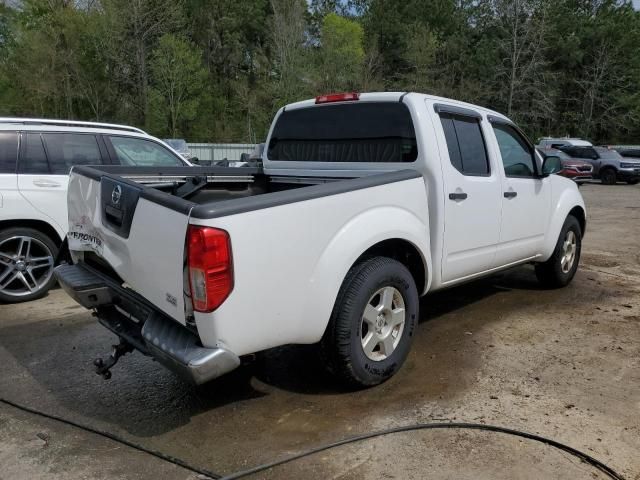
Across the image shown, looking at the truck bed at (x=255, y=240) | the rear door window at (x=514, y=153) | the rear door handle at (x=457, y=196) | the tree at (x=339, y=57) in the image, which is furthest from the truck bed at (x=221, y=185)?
the tree at (x=339, y=57)

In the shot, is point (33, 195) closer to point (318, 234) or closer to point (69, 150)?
point (69, 150)

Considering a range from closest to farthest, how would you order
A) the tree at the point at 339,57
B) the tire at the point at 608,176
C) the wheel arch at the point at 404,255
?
1. the wheel arch at the point at 404,255
2. the tire at the point at 608,176
3. the tree at the point at 339,57

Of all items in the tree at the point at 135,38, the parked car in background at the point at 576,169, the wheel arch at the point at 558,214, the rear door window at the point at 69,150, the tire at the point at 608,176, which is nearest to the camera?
the wheel arch at the point at 558,214

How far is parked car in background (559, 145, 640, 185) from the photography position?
74.2ft

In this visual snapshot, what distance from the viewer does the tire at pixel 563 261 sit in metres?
5.93

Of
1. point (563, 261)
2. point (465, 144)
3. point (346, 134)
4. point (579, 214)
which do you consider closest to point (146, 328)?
point (346, 134)

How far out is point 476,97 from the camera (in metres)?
45.7

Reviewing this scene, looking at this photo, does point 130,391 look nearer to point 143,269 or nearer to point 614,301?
point 143,269

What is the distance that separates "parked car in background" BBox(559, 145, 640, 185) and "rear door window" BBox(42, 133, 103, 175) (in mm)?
21903

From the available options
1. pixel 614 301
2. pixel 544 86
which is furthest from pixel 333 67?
pixel 614 301

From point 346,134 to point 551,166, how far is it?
2138 millimetres

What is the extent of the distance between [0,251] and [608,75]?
54386 mm

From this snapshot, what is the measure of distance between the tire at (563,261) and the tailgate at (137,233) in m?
4.36

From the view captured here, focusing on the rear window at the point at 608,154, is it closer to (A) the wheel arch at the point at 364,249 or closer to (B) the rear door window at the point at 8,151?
(A) the wheel arch at the point at 364,249
